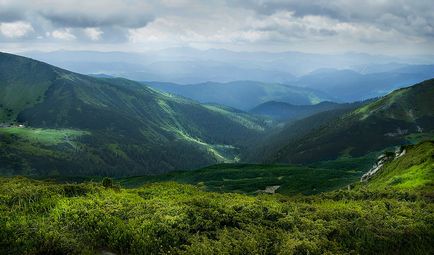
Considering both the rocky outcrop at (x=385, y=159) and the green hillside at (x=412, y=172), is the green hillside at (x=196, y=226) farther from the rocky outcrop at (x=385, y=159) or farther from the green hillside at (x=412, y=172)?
the rocky outcrop at (x=385, y=159)

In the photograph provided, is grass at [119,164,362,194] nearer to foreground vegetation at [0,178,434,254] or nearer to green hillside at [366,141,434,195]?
green hillside at [366,141,434,195]

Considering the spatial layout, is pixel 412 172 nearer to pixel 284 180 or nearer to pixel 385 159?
pixel 385 159

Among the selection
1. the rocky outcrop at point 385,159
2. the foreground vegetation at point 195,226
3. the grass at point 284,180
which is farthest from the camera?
the grass at point 284,180

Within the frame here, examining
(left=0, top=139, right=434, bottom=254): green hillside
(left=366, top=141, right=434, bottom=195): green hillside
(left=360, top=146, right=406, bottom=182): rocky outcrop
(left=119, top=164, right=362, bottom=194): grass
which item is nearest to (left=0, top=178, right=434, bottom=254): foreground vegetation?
(left=0, top=139, right=434, bottom=254): green hillside

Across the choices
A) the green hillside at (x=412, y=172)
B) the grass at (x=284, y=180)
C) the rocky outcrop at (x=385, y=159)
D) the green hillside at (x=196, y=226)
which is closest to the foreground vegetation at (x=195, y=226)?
the green hillside at (x=196, y=226)

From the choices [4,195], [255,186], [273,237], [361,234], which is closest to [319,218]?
[361,234]

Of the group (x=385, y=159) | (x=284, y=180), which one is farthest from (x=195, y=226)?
(x=284, y=180)

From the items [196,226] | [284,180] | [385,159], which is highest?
[196,226]

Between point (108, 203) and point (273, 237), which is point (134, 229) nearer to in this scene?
point (108, 203)
